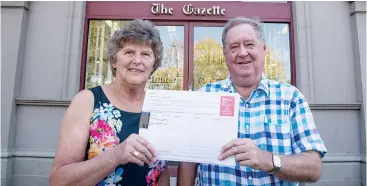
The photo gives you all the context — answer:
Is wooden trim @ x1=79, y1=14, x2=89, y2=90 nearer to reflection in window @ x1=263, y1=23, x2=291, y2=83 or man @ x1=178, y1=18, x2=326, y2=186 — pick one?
reflection in window @ x1=263, y1=23, x2=291, y2=83

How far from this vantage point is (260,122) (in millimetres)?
1636

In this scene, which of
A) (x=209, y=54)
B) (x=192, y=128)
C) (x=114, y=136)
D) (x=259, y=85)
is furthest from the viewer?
(x=209, y=54)

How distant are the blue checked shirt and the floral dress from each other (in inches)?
15.0

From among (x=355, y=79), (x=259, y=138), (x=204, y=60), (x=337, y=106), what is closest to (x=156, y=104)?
(x=259, y=138)

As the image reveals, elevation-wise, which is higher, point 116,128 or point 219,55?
point 219,55

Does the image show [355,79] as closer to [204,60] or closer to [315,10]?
[315,10]

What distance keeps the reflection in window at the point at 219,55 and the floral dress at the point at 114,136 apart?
3539 mm

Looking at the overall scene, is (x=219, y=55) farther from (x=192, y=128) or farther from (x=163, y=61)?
(x=192, y=128)

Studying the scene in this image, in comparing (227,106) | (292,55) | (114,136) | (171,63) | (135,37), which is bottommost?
(114,136)

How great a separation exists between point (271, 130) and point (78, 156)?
3.65ft

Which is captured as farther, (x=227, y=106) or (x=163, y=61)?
(x=163, y=61)

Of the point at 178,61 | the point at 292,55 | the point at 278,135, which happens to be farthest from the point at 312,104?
the point at 278,135

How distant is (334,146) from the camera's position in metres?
4.42

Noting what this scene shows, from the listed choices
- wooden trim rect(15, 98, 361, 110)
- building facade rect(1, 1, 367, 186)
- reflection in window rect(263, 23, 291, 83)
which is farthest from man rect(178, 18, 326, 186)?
reflection in window rect(263, 23, 291, 83)
